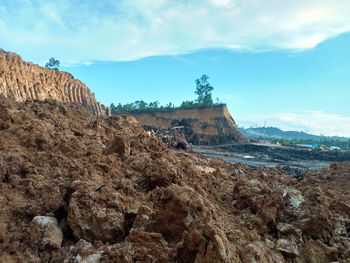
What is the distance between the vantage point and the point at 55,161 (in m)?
5.63

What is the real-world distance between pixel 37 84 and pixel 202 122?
33439mm

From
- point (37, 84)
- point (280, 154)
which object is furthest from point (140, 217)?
point (280, 154)

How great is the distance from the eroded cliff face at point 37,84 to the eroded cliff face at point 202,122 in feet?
50.2

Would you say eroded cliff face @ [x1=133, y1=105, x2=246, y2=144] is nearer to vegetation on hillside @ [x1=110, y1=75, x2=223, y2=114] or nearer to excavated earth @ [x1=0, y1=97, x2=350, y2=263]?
vegetation on hillside @ [x1=110, y1=75, x2=223, y2=114]

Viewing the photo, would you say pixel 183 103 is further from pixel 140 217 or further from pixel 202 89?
pixel 140 217

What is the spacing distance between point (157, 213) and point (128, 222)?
562mm

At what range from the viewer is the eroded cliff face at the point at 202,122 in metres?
52.9

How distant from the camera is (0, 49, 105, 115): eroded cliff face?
28016mm

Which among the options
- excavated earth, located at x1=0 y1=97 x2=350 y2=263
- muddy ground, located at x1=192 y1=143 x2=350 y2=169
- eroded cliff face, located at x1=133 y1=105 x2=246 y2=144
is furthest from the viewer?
eroded cliff face, located at x1=133 y1=105 x2=246 y2=144

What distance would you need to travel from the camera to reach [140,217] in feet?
12.6

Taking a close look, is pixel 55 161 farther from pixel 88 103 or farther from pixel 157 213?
pixel 88 103

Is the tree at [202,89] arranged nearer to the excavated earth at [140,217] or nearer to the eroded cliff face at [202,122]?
the eroded cliff face at [202,122]

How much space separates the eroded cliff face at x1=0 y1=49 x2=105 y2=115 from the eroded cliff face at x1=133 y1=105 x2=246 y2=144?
50.2 feet

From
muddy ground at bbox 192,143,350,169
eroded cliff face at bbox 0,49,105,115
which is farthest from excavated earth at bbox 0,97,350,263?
muddy ground at bbox 192,143,350,169
